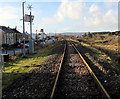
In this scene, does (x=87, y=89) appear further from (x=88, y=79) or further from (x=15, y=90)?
(x=15, y=90)

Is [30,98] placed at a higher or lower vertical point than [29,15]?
lower

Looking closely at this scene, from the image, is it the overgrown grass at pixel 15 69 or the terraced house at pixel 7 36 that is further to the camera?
the terraced house at pixel 7 36

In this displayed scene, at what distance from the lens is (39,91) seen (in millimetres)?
6668

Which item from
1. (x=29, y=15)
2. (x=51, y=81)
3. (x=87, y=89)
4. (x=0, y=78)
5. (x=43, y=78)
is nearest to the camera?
(x=87, y=89)

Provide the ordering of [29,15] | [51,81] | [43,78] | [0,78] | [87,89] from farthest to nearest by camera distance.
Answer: [29,15] → [0,78] → [43,78] → [51,81] → [87,89]

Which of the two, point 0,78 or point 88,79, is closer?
point 88,79

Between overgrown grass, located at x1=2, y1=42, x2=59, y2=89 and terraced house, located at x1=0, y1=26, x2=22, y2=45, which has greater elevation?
terraced house, located at x1=0, y1=26, x2=22, y2=45

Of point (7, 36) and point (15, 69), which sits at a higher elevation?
point (7, 36)

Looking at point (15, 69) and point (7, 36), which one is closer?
point (15, 69)

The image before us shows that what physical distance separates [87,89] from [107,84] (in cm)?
118

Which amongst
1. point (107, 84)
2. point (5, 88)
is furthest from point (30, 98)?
point (107, 84)

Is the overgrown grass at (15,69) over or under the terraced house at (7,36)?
under

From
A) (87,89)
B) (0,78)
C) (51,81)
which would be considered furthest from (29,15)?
(87,89)

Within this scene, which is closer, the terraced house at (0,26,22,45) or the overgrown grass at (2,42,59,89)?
the overgrown grass at (2,42,59,89)
